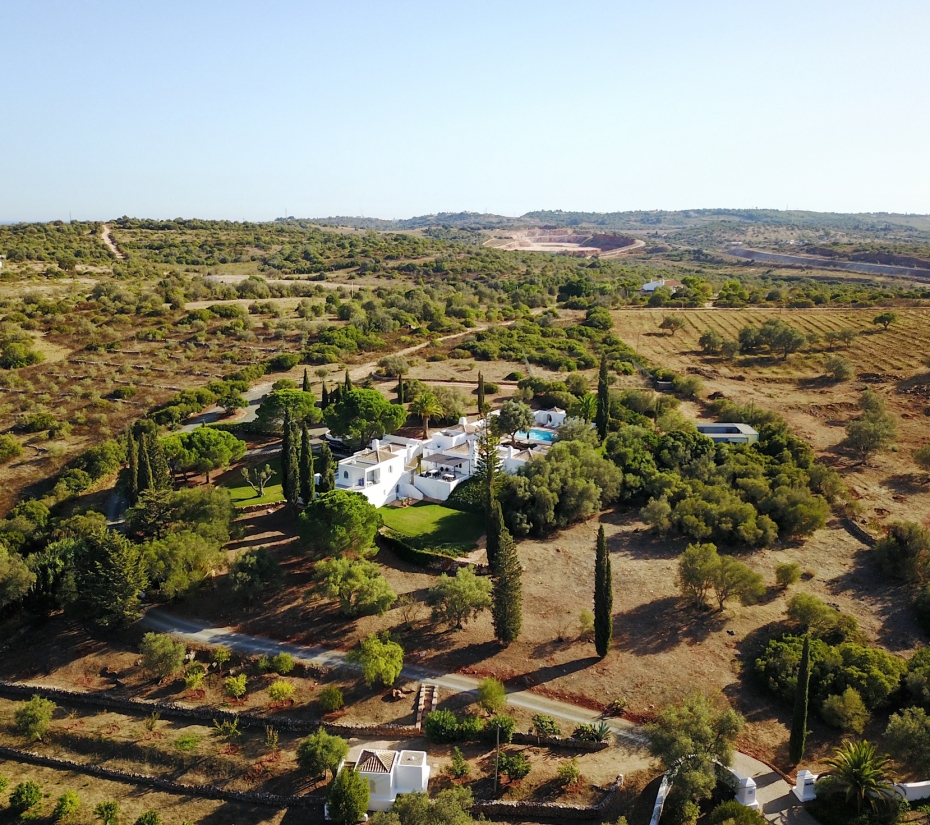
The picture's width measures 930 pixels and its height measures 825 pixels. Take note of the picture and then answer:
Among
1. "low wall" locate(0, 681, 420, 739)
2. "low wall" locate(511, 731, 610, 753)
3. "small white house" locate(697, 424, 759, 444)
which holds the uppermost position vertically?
"small white house" locate(697, 424, 759, 444)

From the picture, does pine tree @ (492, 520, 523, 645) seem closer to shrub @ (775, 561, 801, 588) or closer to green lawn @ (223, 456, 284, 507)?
shrub @ (775, 561, 801, 588)

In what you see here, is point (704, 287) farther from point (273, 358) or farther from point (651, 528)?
point (651, 528)

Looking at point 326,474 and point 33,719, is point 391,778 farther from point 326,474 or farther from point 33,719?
point 326,474

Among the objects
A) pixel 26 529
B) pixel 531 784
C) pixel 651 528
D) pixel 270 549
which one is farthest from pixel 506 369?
pixel 531 784

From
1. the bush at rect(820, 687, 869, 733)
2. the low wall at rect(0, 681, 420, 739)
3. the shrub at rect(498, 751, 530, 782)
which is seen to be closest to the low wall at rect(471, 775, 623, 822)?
the shrub at rect(498, 751, 530, 782)

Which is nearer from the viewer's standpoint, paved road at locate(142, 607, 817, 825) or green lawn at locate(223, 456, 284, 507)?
paved road at locate(142, 607, 817, 825)

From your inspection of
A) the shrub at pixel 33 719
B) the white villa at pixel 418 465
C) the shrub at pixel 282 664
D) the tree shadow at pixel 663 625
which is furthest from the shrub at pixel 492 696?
the white villa at pixel 418 465

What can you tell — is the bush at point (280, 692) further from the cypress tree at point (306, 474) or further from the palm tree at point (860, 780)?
the palm tree at point (860, 780)
